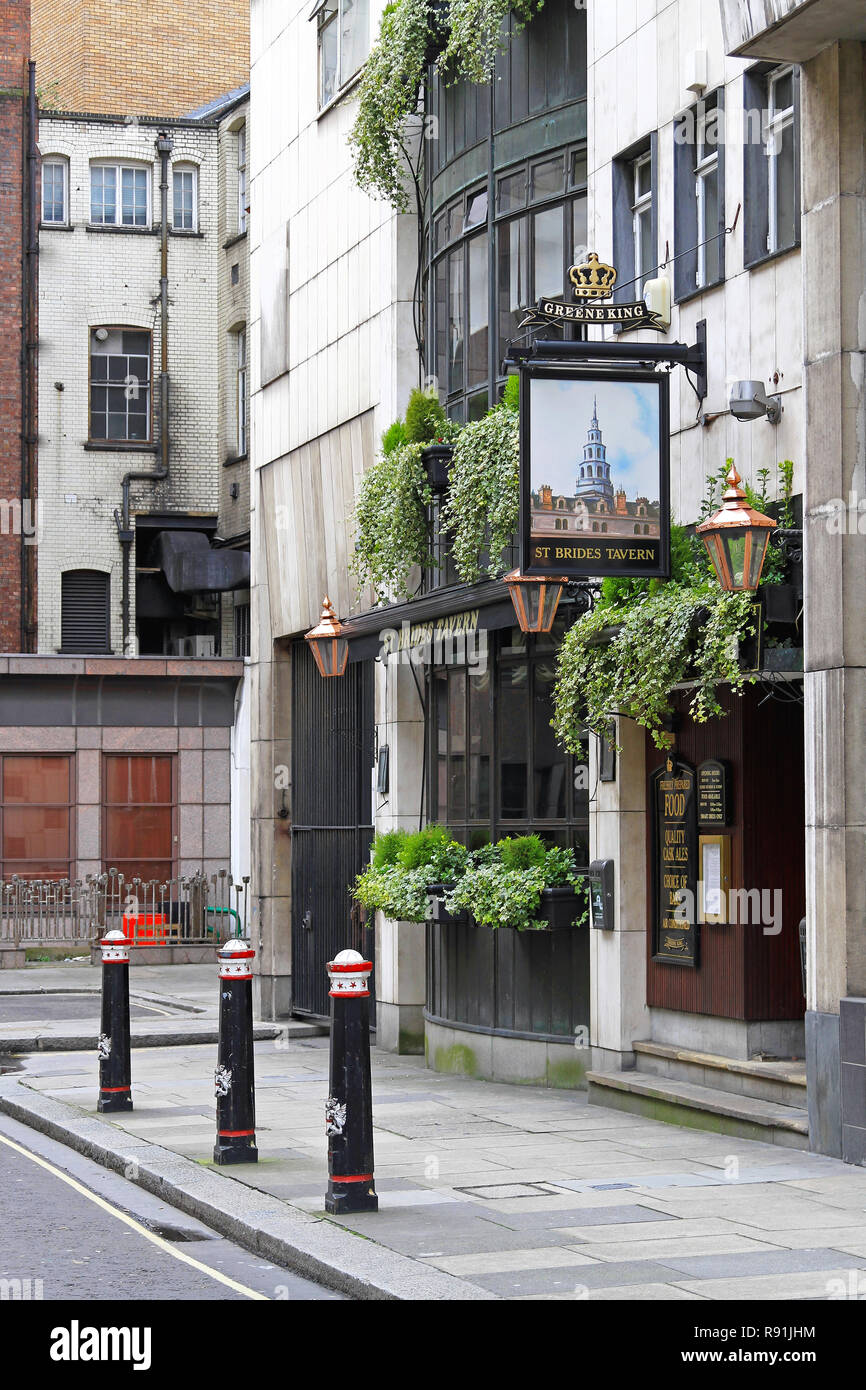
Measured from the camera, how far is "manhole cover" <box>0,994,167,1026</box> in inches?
815

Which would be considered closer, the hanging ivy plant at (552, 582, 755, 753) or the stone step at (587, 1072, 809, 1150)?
the hanging ivy plant at (552, 582, 755, 753)

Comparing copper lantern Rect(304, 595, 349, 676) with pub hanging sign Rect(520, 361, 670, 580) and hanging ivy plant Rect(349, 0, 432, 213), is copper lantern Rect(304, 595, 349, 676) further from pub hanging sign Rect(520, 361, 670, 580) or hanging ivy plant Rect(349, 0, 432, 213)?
pub hanging sign Rect(520, 361, 670, 580)

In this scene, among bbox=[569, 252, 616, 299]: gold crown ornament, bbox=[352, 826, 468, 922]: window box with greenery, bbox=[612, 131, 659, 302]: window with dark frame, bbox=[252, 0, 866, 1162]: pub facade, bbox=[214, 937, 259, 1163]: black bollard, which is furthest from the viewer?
bbox=[352, 826, 468, 922]: window box with greenery

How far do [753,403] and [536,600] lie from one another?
2.43 meters

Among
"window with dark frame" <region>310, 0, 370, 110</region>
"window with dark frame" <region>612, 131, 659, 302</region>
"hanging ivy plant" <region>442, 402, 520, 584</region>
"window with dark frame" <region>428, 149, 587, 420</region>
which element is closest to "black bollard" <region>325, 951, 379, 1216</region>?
"hanging ivy plant" <region>442, 402, 520, 584</region>

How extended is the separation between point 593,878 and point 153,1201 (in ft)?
14.7

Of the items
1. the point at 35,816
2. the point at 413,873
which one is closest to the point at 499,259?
the point at 413,873

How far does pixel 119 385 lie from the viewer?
35.7 m

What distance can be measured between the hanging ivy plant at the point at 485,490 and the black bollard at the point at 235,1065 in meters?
4.31

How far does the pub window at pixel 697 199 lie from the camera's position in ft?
39.8

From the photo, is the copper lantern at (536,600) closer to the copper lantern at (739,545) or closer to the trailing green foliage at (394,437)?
the copper lantern at (739,545)

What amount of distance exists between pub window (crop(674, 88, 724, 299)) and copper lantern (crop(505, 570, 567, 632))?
2.17m

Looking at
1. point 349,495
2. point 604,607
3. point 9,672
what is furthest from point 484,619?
point 9,672

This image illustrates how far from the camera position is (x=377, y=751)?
685 inches
